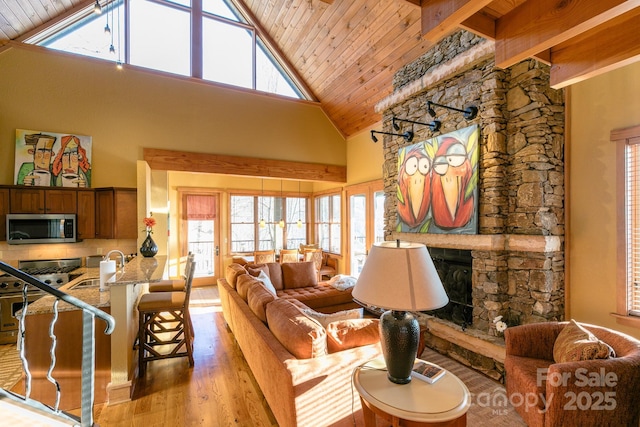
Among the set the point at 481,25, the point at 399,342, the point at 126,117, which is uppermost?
the point at 126,117

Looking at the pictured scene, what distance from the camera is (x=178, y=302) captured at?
125 inches

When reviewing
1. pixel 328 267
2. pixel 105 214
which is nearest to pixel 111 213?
pixel 105 214

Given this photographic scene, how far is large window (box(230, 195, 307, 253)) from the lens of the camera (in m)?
8.12

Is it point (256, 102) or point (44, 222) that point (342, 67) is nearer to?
point (256, 102)

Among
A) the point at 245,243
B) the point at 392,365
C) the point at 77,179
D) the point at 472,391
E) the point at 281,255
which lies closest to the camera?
the point at 392,365

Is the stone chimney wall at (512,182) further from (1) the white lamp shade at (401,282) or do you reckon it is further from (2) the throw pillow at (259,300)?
(2) the throw pillow at (259,300)

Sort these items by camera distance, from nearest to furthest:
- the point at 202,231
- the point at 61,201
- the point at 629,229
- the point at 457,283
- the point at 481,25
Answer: the point at 481,25 → the point at 629,229 → the point at 457,283 → the point at 61,201 → the point at 202,231

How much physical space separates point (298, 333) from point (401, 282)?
2.90 ft

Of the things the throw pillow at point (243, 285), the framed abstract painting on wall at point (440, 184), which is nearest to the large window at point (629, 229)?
the framed abstract painting on wall at point (440, 184)

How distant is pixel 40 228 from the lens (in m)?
Result: 4.31

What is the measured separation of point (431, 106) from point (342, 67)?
219cm

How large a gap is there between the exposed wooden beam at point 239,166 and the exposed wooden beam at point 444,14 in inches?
185

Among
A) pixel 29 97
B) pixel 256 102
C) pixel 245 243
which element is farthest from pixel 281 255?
pixel 29 97

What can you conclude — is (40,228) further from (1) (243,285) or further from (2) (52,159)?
(1) (243,285)
